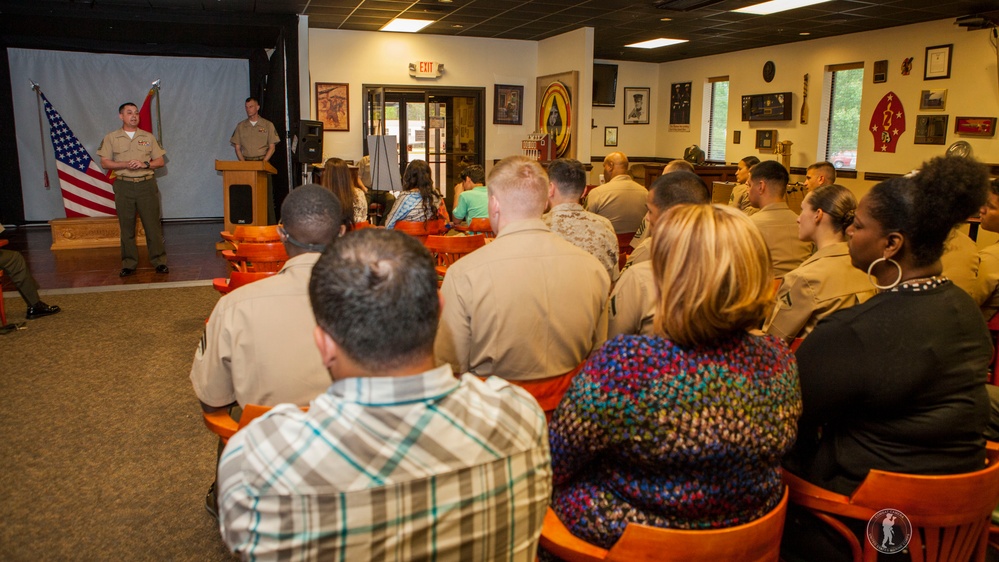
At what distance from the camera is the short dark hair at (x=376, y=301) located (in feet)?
3.61

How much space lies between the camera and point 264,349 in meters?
2.07

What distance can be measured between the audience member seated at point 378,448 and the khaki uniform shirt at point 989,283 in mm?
3025

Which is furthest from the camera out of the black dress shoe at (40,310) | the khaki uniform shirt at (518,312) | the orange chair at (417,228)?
the black dress shoe at (40,310)

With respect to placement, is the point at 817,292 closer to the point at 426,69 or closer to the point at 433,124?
the point at 426,69

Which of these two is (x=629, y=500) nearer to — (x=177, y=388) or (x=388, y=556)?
(x=388, y=556)

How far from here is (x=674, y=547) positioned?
145 cm

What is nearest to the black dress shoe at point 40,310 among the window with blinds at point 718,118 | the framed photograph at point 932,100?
the framed photograph at point 932,100

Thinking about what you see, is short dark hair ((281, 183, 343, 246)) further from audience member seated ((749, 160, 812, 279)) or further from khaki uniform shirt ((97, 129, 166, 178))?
khaki uniform shirt ((97, 129, 166, 178))

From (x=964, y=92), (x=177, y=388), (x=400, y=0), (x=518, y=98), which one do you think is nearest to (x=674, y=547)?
(x=177, y=388)

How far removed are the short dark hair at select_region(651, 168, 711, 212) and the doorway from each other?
791 cm

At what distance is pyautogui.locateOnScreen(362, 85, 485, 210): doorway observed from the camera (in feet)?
35.8

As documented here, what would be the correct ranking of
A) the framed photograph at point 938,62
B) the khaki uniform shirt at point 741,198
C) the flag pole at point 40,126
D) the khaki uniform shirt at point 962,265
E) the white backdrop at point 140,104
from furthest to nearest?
the white backdrop at point 140,104 < the flag pole at point 40,126 < the framed photograph at point 938,62 < the khaki uniform shirt at point 741,198 < the khaki uniform shirt at point 962,265

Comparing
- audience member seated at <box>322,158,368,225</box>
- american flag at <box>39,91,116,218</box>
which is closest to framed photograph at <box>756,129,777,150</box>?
audience member seated at <box>322,158,368,225</box>

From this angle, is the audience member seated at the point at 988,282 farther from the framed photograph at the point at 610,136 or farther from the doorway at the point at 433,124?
the framed photograph at the point at 610,136
